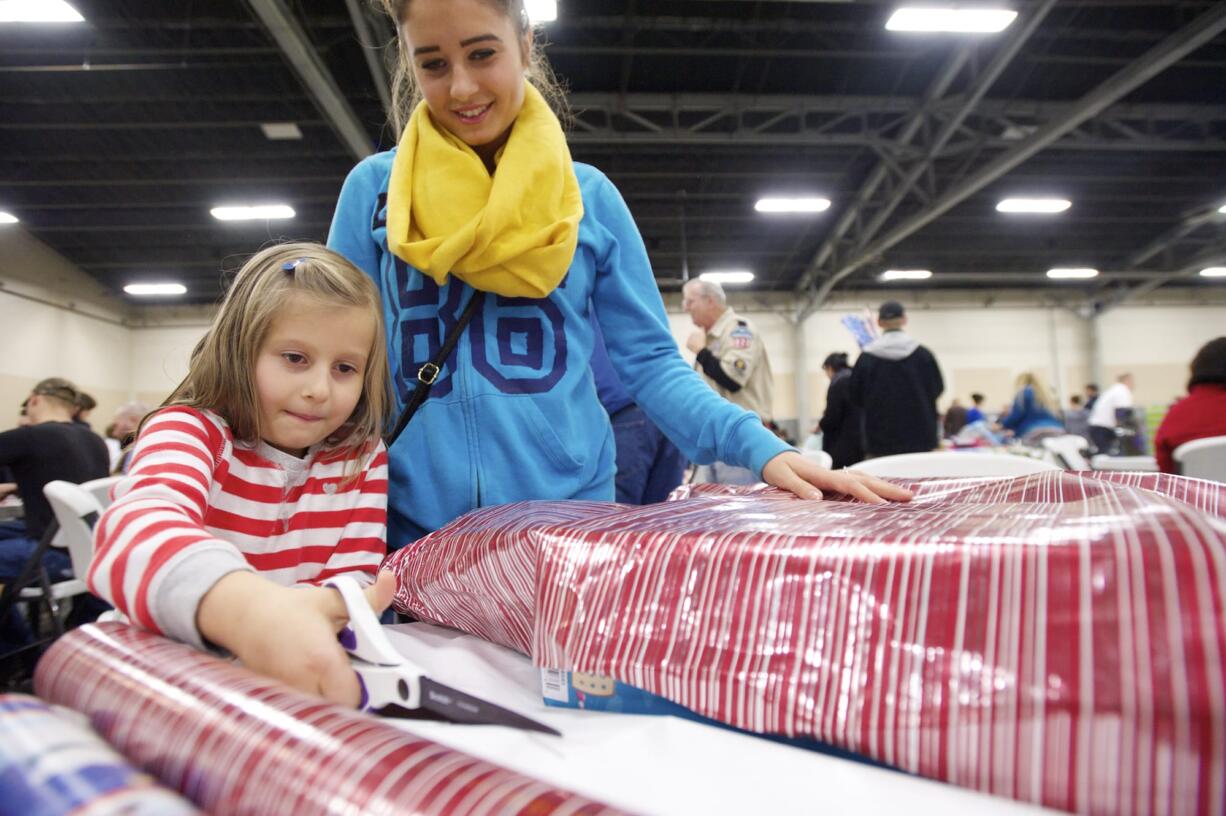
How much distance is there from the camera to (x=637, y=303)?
3.04 ft

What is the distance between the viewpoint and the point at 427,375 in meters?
0.79

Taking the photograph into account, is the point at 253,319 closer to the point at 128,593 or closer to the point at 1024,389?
the point at 128,593

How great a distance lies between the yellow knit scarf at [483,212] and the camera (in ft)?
2.53

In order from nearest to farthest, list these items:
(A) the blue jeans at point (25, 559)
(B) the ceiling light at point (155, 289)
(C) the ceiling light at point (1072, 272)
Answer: (A) the blue jeans at point (25, 559), (B) the ceiling light at point (155, 289), (C) the ceiling light at point (1072, 272)

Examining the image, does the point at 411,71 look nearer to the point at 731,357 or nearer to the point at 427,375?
the point at 427,375

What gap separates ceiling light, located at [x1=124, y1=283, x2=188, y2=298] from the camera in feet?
35.7

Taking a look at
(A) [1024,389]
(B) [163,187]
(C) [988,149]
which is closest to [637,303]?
(A) [1024,389]

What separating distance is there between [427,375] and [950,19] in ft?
18.4

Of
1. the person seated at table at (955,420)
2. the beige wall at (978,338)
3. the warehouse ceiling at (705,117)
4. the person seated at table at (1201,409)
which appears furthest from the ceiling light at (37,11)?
the person seated at table at (955,420)

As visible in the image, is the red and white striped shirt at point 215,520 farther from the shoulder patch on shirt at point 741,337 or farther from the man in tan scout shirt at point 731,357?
the shoulder patch on shirt at point 741,337

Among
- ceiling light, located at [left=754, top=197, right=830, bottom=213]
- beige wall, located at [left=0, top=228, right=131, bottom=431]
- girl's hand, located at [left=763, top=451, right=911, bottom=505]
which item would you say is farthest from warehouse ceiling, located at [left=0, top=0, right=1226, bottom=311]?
girl's hand, located at [left=763, top=451, right=911, bottom=505]

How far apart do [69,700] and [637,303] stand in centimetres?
73

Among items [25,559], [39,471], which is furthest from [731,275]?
[25,559]

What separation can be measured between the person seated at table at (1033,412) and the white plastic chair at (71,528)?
15.8 ft
